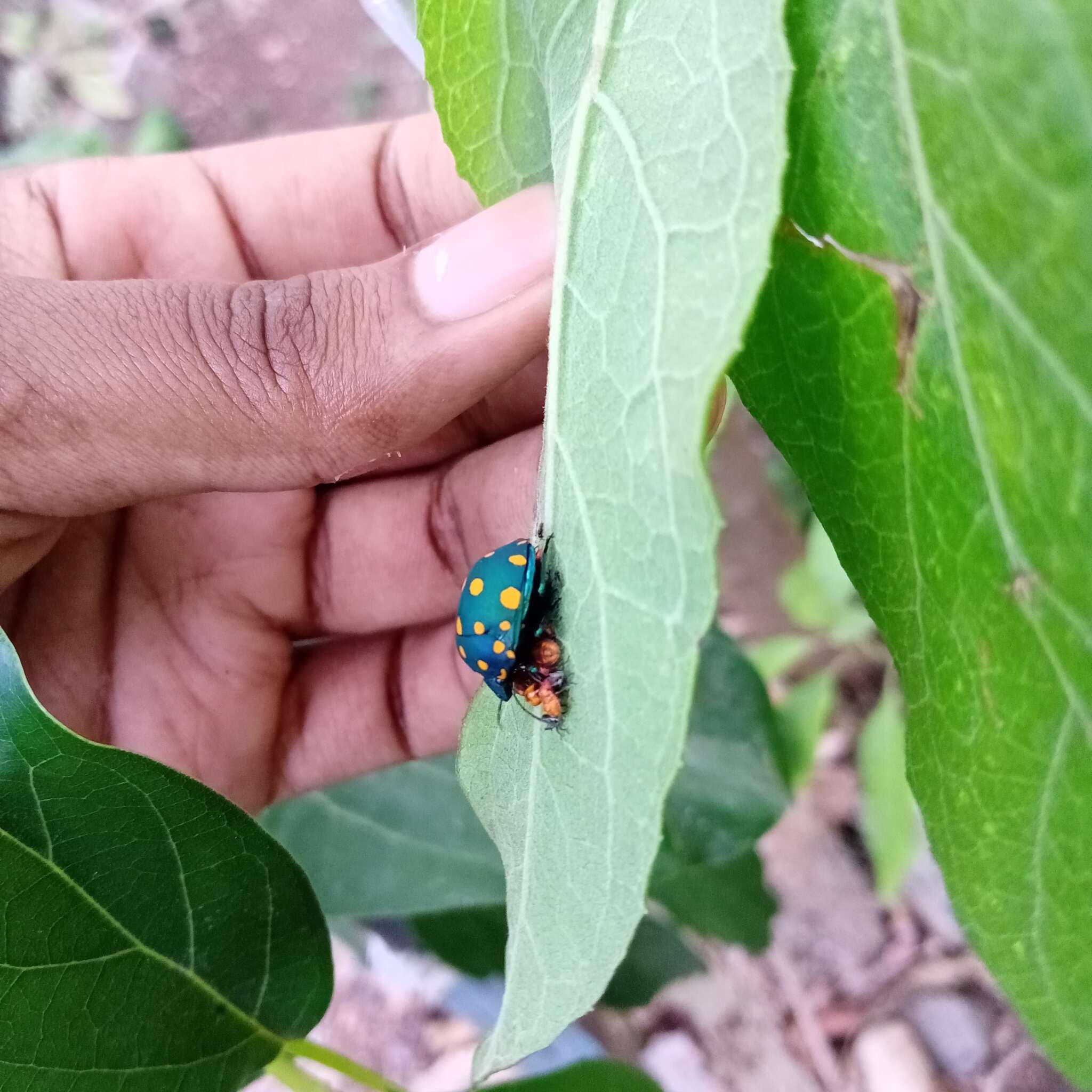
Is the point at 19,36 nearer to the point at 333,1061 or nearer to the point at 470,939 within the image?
the point at 470,939

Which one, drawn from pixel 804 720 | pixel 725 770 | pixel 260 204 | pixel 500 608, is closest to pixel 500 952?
pixel 725 770

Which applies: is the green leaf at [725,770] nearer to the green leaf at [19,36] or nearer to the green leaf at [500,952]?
the green leaf at [500,952]

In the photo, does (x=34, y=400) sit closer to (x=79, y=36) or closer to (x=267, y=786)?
(x=267, y=786)

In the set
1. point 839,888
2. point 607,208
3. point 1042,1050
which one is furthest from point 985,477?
point 839,888

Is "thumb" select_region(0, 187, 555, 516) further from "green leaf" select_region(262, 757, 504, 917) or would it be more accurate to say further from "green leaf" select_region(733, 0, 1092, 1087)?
"green leaf" select_region(262, 757, 504, 917)

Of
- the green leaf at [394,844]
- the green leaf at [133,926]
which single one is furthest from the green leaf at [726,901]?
the green leaf at [133,926]
